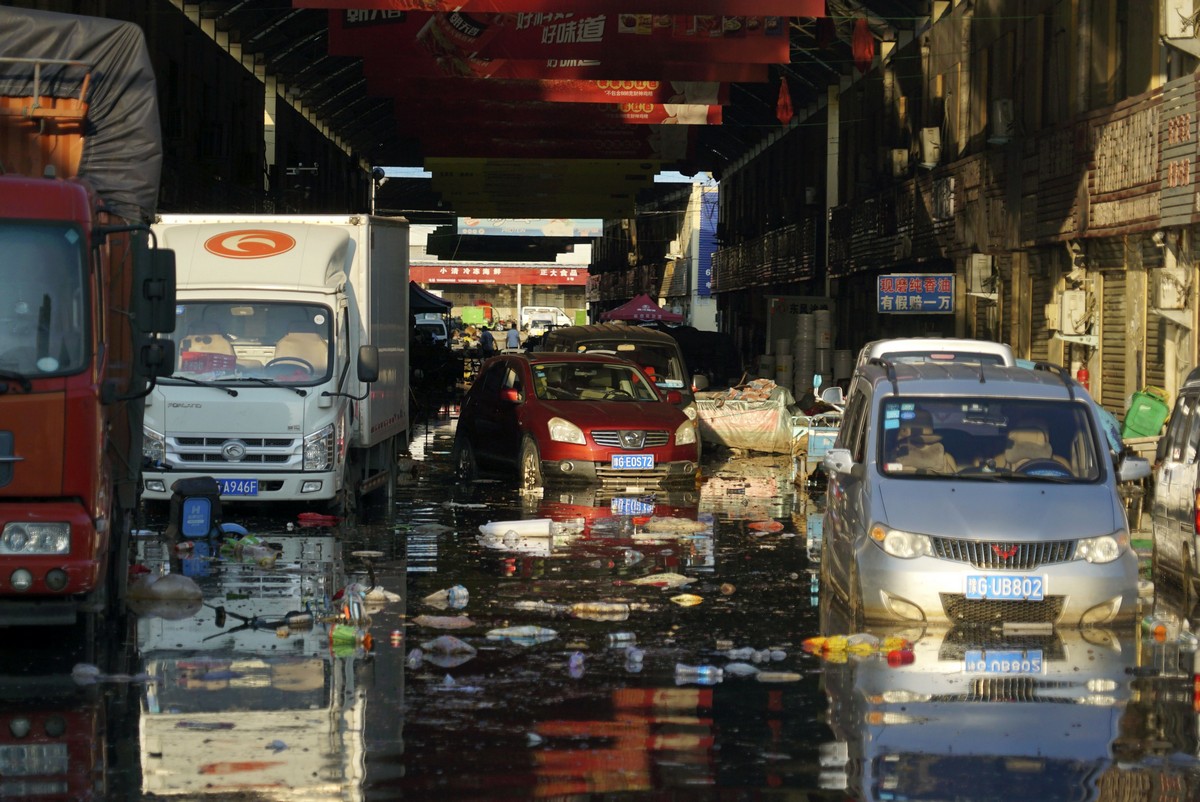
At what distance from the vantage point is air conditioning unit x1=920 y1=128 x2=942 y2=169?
116 ft

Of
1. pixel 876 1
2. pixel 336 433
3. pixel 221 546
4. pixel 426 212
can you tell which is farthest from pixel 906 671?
pixel 426 212

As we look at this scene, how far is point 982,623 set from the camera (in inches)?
433

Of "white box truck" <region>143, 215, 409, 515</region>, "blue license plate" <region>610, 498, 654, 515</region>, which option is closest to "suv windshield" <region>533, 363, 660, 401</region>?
"blue license plate" <region>610, 498, 654, 515</region>

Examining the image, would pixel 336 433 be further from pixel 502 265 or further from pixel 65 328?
pixel 502 265

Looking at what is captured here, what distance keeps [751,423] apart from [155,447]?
43.5 ft

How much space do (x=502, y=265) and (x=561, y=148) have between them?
93089mm

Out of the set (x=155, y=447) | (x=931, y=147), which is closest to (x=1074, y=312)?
(x=931, y=147)

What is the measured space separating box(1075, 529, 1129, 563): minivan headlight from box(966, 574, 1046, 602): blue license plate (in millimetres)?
357

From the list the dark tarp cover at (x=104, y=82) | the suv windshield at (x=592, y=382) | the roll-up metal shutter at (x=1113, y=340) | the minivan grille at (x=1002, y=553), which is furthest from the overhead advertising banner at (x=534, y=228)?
the minivan grille at (x=1002, y=553)

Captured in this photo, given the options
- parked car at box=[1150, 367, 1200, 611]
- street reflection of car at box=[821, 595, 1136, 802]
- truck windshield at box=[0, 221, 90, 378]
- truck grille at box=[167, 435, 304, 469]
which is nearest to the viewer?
street reflection of car at box=[821, 595, 1136, 802]

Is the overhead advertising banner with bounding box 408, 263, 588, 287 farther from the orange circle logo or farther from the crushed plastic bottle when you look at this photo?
the crushed plastic bottle

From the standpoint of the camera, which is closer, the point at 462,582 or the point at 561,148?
the point at 462,582

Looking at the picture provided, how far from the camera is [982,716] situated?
8.61 metres

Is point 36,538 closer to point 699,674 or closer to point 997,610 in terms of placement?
point 699,674
